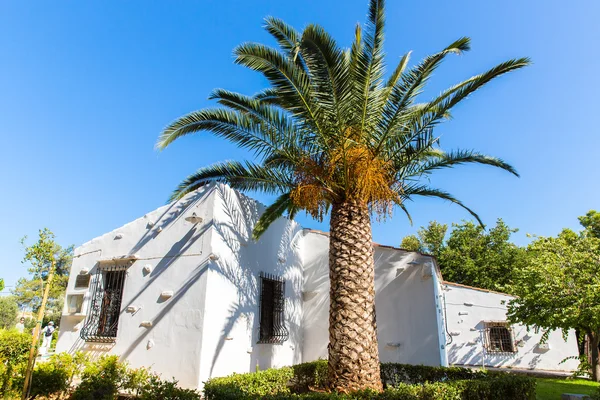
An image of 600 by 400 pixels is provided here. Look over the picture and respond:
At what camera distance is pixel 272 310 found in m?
10.4

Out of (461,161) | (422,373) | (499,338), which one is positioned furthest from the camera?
(499,338)

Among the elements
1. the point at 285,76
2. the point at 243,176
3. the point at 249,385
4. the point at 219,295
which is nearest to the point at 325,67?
the point at 285,76

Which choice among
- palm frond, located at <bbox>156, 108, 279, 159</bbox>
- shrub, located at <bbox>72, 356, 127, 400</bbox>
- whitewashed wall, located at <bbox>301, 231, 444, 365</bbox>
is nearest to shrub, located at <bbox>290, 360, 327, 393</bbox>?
whitewashed wall, located at <bbox>301, 231, 444, 365</bbox>

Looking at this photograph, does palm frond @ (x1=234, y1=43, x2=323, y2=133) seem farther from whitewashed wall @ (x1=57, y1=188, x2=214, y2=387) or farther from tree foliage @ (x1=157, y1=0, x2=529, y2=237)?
whitewashed wall @ (x1=57, y1=188, x2=214, y2=387)

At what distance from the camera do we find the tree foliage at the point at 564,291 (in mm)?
11836

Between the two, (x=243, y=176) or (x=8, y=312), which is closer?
(x=243, y=176)

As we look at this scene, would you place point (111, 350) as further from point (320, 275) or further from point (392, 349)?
point (392, 349)

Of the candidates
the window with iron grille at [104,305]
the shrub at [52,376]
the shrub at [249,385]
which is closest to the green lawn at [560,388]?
the shrub at [249,385]

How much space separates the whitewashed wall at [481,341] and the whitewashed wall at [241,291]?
11.1m

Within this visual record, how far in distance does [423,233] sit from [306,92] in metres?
27.9

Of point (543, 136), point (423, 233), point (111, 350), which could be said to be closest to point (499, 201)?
point (543, 136)

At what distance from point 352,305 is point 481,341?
15.4m

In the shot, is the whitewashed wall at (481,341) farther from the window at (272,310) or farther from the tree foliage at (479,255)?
the window at (272,310)

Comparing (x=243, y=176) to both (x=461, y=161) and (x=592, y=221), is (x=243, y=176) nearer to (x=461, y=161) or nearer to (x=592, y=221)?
(x=461, y=161)
